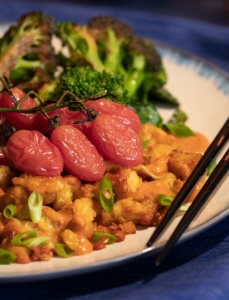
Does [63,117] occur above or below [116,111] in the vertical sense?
below

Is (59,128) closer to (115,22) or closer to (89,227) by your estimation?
(89,227)

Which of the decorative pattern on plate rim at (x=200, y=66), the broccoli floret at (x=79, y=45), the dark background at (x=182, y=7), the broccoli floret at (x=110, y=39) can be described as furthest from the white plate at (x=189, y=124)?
the dark background at (x=182, y=7)

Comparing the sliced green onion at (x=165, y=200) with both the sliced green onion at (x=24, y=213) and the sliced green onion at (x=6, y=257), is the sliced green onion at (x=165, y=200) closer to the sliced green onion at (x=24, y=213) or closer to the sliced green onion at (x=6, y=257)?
the sliced green onion at (x=24, y=213)

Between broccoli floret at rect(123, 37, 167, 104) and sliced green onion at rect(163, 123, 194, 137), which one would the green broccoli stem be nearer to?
broccoli floret at rect(123, 37, 167, 104)

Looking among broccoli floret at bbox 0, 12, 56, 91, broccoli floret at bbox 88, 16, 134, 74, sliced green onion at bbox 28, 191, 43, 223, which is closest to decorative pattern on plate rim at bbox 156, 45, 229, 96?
broccoli floret at bbox 88, 16, 134, 74

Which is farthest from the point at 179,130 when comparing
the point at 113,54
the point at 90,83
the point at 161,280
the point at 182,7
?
the point at 182,7

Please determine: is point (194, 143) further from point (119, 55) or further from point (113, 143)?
point (119, 55)

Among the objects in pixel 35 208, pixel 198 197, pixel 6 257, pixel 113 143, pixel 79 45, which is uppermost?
pixel 198 197
